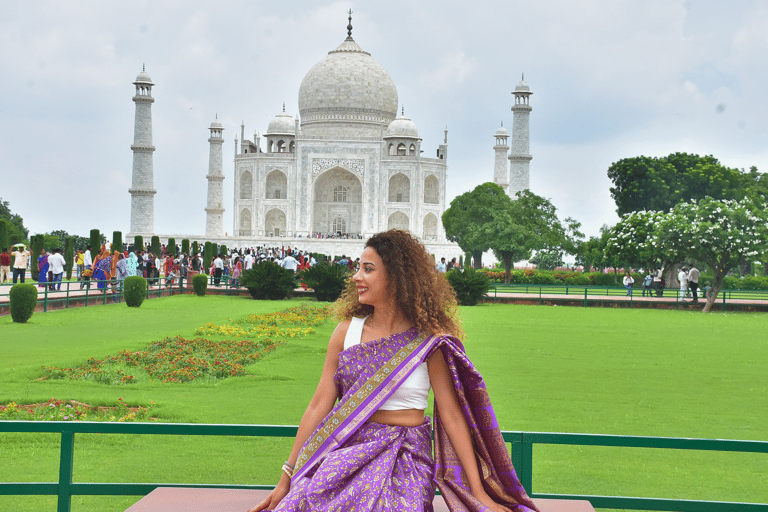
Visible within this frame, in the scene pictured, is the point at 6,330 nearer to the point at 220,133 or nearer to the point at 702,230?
the point at 702,230

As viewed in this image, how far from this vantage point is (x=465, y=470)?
2.24 meters

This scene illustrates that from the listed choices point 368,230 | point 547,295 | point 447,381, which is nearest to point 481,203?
point 368,230

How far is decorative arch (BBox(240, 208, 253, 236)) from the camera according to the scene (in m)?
40.9

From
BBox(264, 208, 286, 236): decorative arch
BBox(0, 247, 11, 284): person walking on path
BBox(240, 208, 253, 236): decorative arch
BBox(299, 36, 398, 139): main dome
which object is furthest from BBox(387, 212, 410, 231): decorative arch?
BBox(0, 247, 11, 284): person walking on path

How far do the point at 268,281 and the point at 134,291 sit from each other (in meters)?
3.51

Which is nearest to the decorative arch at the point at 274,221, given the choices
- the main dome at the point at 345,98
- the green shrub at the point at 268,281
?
the main dome at the point at 345,98

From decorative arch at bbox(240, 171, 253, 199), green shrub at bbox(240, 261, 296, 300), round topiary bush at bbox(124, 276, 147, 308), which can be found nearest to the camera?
round topiary bush at bbox(124, 276, 147, 308)

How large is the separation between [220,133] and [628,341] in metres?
34.1

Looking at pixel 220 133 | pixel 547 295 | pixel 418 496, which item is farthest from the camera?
pixel 220 133

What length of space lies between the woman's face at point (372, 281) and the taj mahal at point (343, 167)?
34.2 meters

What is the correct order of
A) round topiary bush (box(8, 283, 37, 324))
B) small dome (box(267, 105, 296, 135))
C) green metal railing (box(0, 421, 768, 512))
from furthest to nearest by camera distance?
small dome (box(267, 105, 296, 135)) → round topiary bush (box(8, 283, 37, 324)) → green metal railing (box(0, 421, 768, 512))

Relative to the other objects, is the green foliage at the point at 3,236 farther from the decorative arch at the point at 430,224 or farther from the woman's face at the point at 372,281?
the decorative arch at the point at 430,224

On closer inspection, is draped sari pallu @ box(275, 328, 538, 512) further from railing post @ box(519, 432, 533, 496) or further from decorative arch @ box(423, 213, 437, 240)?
decorative arch @ box(423, 213, 437, 240)

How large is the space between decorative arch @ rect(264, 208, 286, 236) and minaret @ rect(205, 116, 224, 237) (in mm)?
2402
